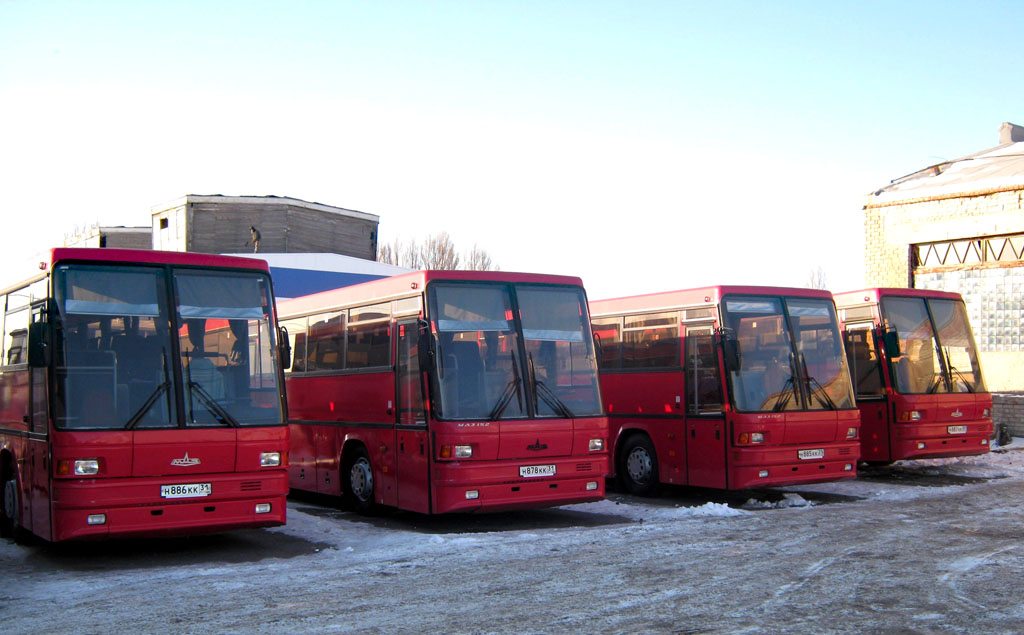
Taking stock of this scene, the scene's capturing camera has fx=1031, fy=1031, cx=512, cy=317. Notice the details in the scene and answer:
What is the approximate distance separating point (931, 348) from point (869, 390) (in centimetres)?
133

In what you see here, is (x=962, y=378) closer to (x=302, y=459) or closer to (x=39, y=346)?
(x=302, y=459)

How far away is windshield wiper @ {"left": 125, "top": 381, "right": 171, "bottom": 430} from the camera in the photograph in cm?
959

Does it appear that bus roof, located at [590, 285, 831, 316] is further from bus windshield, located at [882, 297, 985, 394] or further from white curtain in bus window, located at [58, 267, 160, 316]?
white curtain in bus window, located at [58, 267, 160, 316]

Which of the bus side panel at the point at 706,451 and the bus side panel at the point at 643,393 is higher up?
the bus side panel at the point at 643,393

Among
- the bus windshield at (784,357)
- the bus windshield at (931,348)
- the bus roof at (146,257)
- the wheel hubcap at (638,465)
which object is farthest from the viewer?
the bus windshield at (931,348)

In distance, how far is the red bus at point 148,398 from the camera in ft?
31.0

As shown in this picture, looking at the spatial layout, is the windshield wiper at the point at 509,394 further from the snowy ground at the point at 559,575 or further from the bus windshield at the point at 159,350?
the bus windshield at the point at 159,350

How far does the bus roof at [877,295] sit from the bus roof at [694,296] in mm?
2541

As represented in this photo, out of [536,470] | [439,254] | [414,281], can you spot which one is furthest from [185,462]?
[439,254]

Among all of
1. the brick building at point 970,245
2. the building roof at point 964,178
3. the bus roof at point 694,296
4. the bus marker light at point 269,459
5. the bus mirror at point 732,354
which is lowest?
the bus marker light at point 269,459

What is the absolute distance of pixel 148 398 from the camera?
9.75 m

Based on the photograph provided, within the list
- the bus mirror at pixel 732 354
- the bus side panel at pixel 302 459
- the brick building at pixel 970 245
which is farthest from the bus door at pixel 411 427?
the brick building at pixel 970 245

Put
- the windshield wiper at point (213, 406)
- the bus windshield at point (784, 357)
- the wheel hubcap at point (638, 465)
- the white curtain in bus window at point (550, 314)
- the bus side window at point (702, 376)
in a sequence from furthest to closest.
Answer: the wheel hubcap at point (638, 465)
the bus side window at point (702, 376)
the bus windshield at point (784, 357)
the white curtain in bus window at point (550, 314)
the windshield wiper at point (213, 406)

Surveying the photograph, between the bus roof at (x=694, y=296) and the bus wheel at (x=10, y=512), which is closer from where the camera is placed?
the bus wheel at (x=10, y=512)
